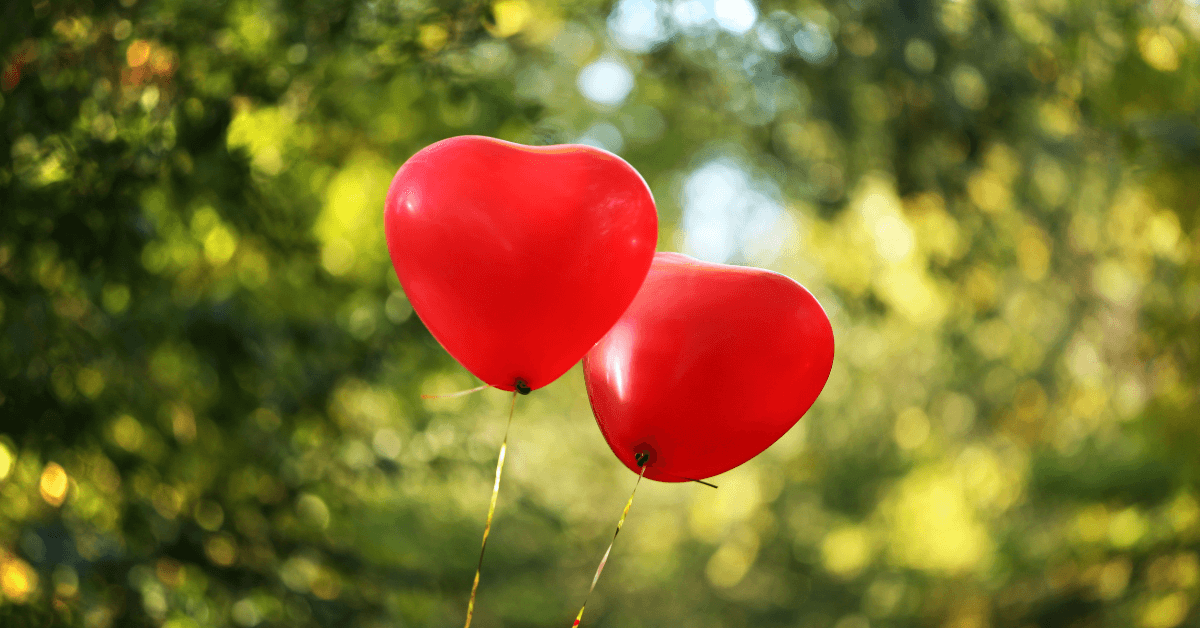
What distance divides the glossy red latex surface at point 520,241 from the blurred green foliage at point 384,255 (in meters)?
1.03

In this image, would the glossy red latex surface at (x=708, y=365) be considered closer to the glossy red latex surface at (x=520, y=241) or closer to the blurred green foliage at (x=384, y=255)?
the glossy red latex surface at (x=520, y=241)

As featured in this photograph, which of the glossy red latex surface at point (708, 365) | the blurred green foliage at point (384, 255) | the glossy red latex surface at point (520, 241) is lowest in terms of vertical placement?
the blurred green foliage at point (384, 255)

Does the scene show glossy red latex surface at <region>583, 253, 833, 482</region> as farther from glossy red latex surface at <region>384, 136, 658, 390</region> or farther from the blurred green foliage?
the blurred green foliage

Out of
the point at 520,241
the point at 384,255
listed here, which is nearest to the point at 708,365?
the point at 520,241

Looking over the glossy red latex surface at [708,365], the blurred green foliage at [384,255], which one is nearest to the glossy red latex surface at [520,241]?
the glossy red latex surface at [708,365]

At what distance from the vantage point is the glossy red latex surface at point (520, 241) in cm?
106

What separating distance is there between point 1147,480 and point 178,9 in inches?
246

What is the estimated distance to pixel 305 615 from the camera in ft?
7.89

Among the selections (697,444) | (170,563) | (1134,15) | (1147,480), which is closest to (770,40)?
(1134,15)

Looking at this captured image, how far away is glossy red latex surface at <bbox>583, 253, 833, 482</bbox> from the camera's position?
1138 mm

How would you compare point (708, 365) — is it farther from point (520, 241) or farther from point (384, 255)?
point (384, 255)

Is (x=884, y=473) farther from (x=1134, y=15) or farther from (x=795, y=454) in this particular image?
(x=1134, y=15)

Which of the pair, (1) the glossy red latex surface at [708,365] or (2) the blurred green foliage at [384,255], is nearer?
(1) the glossy red latex surface at [708,365]

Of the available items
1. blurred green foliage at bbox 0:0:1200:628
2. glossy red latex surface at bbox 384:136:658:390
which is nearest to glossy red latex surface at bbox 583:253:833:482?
glossy red latex surface at bbox 384:136:658:390
